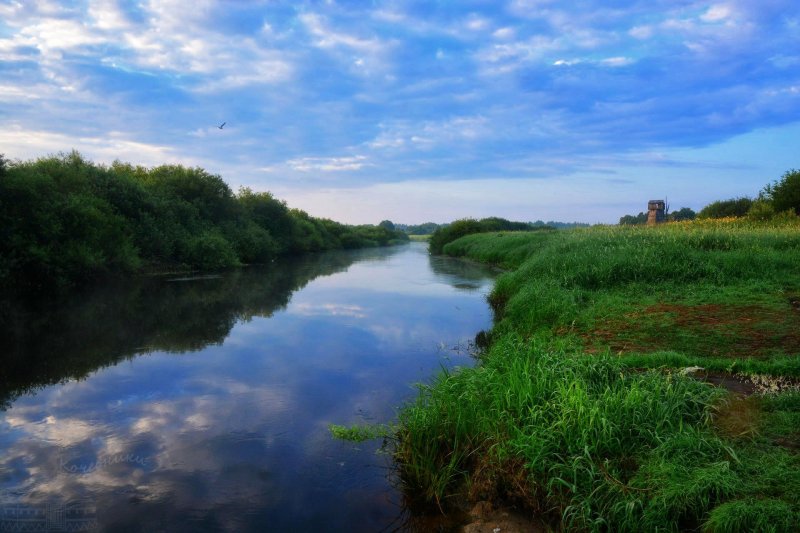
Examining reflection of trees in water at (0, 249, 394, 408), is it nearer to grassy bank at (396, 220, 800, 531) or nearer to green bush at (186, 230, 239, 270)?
grassy bank at (396, 220, 800, 531)

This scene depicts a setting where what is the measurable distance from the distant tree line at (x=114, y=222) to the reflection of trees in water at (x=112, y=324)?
156 cm

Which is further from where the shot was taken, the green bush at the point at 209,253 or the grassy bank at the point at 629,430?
the green bush at the point at 209,253

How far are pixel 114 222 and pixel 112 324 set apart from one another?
10.9 metres

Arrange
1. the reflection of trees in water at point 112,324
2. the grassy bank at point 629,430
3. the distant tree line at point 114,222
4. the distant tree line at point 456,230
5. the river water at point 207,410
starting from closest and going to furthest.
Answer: the grassy bank at point 629,430
the river water at point 207,410
the reflection of trees in water at point 112,324
the distant tree line at point 114,222
the distant tree line at point 456,230

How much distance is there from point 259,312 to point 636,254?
11829mm

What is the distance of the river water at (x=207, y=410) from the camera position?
498 cm

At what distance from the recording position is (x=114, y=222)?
2303cm

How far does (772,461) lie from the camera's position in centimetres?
387

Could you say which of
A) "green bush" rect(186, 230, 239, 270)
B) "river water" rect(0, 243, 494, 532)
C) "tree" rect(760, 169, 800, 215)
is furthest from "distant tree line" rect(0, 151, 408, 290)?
"tree" rect(760, 169, 800, 215)

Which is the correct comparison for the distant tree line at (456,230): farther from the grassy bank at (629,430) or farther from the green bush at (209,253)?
the grassy bank at (629,430)

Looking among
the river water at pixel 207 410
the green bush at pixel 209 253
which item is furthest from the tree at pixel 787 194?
the green bush at pixel 209 253

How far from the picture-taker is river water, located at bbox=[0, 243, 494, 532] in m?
4.98

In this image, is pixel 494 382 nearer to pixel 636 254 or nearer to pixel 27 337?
pixel 636 254

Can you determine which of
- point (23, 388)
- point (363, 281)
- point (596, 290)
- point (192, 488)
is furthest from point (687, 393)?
point (363, 281)
